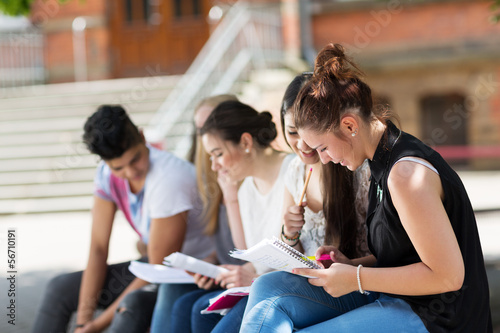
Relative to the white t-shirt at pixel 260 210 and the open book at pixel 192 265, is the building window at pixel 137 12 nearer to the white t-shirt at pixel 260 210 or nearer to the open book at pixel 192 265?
the white t-shirt at pixel 260 210

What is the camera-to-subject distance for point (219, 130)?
3.16 meters

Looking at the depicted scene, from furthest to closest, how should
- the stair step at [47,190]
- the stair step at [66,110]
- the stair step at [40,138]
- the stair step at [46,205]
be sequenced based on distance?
the stair step at [66,110] → the stair step at [40,138] → the stair step at [47,190] → the stair step at [46,205]

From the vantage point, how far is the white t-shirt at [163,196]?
3.43 m

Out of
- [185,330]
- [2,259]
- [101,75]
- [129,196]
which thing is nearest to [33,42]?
[101,75]

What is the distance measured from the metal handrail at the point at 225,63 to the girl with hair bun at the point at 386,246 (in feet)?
19.7

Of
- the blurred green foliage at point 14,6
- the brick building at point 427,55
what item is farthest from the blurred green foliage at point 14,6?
the brick building at point 427,55

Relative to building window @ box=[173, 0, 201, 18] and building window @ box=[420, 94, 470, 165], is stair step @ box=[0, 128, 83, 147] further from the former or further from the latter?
building window @ box=[420, 94, 470, 165]

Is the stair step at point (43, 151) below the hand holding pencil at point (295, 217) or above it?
below

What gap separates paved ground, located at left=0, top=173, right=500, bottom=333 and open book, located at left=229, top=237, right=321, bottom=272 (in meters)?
1.96

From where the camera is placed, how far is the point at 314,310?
2.37 m

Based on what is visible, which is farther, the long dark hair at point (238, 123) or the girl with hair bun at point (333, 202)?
the long dark hair at point (238, 123)

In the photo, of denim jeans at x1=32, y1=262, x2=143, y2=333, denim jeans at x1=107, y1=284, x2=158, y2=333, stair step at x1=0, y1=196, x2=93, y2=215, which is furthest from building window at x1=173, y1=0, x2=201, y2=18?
denim jeans at x1=107, y1=284, x2=158, y2=333

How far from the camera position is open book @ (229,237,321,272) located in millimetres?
2240

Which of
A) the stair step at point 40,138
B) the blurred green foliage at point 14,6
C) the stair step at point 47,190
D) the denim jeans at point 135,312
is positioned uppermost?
the blurred green foliage at point 14,6
